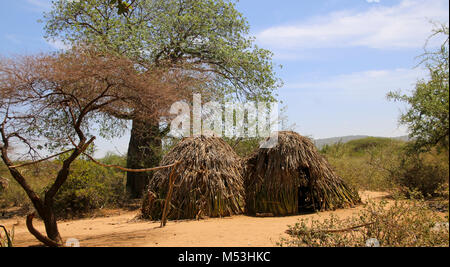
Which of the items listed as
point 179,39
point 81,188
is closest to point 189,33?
point 179,39

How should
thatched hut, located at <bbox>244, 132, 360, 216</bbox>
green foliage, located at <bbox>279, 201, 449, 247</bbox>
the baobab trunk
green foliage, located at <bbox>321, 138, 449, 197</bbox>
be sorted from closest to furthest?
1. green foliage, located at <bbox>279, 201, 449, 247</bbox>
2. thatched hut, located at <bbox>244, 132, 360, 216</bbox>
3. green foliage, located at <bbox>321, 138, 449, 197</bbox>
4. the baobab trunk

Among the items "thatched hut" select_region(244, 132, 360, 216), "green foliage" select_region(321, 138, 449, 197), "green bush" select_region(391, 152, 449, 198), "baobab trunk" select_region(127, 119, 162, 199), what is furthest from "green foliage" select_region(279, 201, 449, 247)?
"baobab trunk" select_region(127, 119, 162, 199)

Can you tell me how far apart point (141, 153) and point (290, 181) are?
6802 mm

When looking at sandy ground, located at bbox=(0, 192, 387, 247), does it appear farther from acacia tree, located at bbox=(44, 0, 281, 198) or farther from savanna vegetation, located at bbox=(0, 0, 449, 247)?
acacia tree, located at bbox=(44, 0, 281, 198)

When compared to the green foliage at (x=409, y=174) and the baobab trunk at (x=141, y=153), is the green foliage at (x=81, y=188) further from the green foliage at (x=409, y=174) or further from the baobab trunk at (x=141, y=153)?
the green foliage at (x=409, y=174)

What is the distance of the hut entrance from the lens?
900 cm

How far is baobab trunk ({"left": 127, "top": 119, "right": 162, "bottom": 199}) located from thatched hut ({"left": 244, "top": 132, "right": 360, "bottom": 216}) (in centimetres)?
499

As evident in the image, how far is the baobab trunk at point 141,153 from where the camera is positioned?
13039 millimetres

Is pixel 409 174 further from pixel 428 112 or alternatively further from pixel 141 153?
pixel 141 153

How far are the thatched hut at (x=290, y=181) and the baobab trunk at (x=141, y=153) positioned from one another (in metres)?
4.99

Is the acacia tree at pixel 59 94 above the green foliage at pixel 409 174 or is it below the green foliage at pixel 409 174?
above

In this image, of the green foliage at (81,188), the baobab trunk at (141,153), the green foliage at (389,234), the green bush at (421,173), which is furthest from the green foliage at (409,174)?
the green foliage at (81,188)

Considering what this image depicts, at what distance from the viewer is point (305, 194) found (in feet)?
31.1
